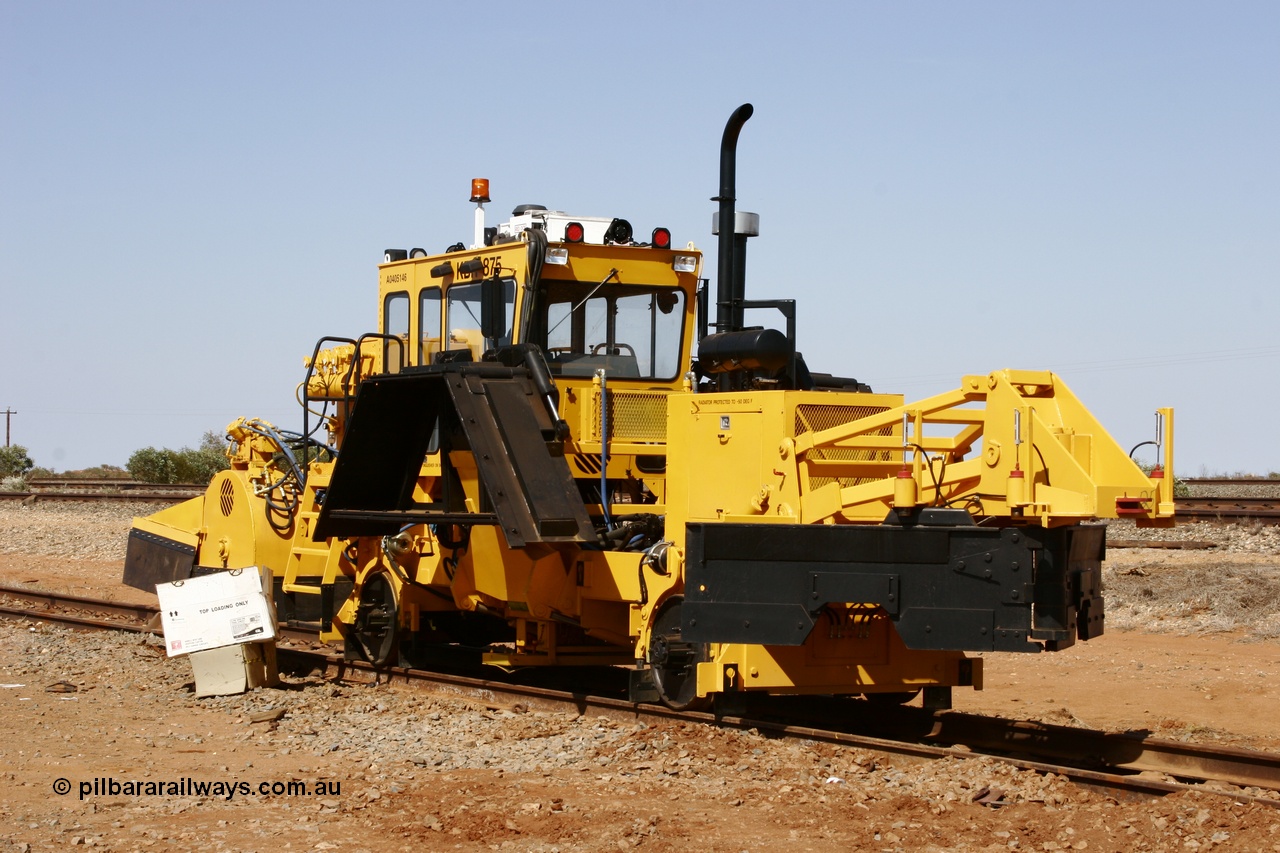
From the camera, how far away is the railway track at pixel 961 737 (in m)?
7.33

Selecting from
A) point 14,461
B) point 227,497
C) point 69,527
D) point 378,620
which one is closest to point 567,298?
point 378,620

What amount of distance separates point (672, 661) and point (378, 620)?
10.8 ft

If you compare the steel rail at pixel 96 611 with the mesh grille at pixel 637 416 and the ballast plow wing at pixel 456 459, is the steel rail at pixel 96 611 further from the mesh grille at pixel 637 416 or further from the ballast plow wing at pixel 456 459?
the mesh grille at pixel 637 416

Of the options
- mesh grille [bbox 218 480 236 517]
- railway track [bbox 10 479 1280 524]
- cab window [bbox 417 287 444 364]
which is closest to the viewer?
cab window [bbox 417 287 444 364]

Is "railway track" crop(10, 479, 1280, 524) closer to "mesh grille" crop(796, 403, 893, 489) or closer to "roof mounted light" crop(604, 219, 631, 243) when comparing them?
"roof mounted light" crop(604, 219, 631, 243)

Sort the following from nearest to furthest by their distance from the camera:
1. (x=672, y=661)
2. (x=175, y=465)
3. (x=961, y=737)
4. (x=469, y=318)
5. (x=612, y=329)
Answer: (x=961, y=737) < (x=672, y=661) < (x=612, y=329) < (x=469, y=318) < (x=175, y=465)

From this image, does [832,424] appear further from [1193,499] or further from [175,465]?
[175,465]

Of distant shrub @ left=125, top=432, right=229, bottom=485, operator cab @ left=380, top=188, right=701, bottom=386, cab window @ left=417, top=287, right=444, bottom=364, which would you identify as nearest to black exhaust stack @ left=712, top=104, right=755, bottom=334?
operator cab @ left=380, top=188, right=701, bottom=386

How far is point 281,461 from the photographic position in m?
13.1

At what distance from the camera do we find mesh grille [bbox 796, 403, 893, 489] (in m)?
8.57

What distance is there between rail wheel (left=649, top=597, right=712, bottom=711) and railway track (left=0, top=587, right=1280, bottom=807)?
0.12 meters

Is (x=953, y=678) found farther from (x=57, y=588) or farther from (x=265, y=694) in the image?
(x=57, y=588)

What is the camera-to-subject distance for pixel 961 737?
8695mm

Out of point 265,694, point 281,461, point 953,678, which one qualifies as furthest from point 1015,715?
point 281,461
